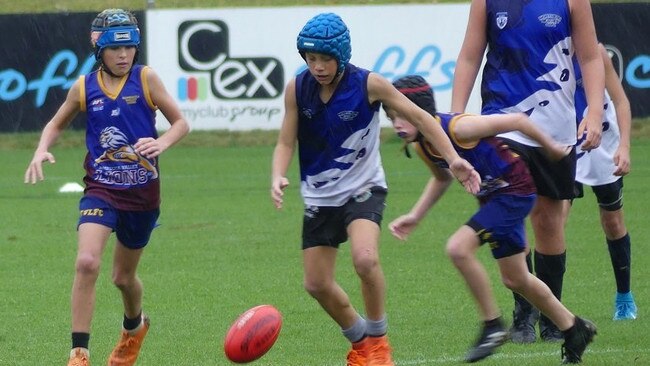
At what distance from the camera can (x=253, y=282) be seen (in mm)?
9906

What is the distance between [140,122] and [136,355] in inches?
49.2

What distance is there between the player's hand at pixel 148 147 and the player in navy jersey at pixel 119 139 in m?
0.04

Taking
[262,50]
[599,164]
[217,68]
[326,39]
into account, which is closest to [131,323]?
[326,39]

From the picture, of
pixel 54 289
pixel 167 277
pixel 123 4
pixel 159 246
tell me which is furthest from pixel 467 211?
pixel 123 4

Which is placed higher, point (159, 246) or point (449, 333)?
point (449, 333)

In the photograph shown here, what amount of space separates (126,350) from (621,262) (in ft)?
10.2

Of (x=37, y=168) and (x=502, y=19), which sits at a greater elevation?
(x=502, y=19)

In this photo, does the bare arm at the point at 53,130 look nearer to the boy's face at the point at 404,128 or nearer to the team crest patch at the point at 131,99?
the team crest patch at the point at 131,99

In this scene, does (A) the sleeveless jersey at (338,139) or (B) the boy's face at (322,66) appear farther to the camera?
(A) the sleeveless jersey at (338,139)

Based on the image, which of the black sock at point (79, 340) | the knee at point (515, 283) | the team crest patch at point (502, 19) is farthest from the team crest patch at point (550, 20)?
the black sock at point (79, 340)

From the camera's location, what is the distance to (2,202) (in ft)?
49.8

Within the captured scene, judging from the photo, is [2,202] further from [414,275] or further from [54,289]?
[414,275]

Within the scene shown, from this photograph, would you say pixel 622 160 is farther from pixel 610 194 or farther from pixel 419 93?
pixel 419 93

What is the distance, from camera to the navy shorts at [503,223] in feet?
21.6
